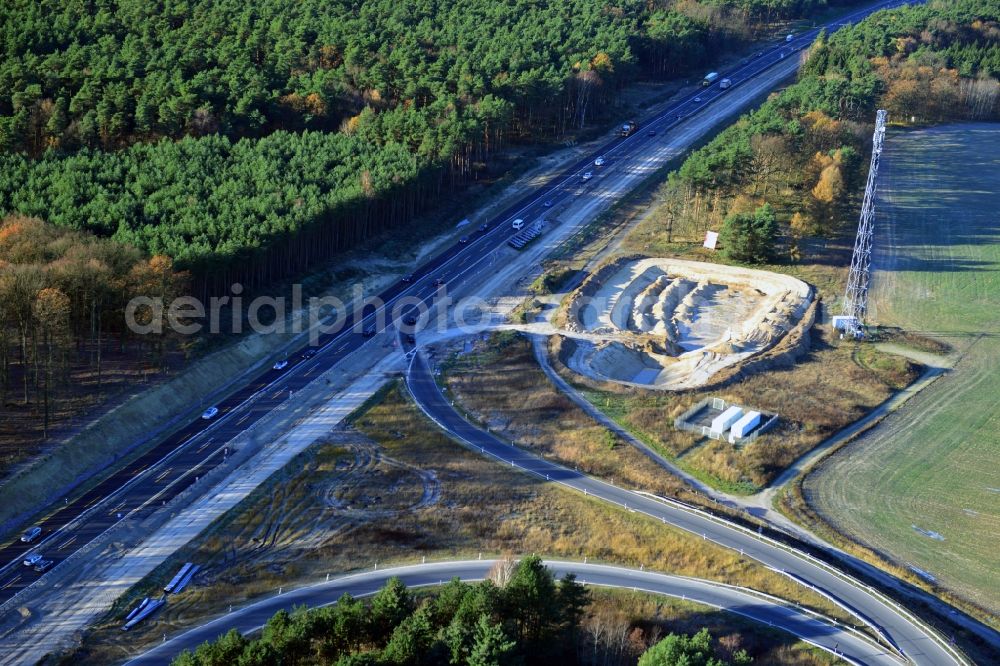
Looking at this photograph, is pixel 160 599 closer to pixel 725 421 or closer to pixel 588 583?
pixel 588 583

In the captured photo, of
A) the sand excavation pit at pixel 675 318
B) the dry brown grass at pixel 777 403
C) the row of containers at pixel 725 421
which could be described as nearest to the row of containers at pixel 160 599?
the dry brown grass at pixel 777 403

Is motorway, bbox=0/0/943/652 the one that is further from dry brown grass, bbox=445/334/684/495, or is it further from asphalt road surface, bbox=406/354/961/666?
dry brown grass, bbox=445/334/684/495

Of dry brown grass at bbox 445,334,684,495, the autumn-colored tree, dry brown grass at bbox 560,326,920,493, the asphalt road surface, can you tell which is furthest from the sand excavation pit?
the autumn-colored tree

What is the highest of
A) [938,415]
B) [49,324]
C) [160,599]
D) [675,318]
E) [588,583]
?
[49,324]

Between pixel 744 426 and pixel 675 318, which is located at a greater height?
pixel 675 318

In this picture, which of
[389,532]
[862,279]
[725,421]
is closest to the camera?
[389,532]

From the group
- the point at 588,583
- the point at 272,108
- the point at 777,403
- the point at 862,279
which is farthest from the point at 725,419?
the point at 272,108

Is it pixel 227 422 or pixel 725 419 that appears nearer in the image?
pixel 227 422

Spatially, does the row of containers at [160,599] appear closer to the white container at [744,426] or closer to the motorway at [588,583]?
the motorway at [588,583]
